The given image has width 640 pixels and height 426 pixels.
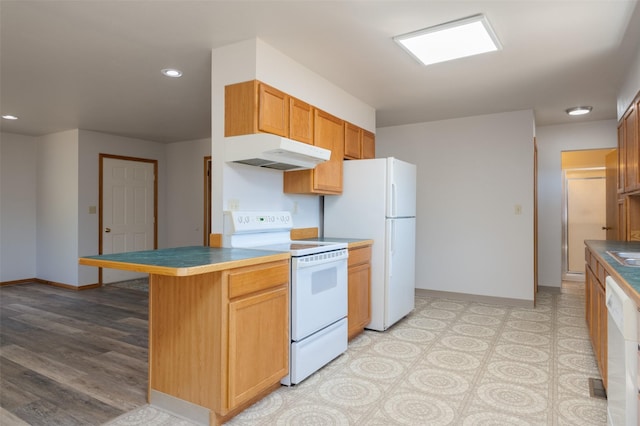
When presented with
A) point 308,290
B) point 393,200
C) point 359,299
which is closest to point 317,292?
point 308,290

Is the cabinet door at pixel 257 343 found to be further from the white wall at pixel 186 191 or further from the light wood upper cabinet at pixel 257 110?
the white wall at pixel 186 191

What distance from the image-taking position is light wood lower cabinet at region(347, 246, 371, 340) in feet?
10.8

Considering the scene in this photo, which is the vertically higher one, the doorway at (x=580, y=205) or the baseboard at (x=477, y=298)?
the doorway at (x=580, y=205)

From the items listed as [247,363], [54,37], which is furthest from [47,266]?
[247,363]

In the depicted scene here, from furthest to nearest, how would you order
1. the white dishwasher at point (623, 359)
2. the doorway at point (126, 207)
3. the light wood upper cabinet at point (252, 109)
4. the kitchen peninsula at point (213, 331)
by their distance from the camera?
the doorway at point (126, 207)
the light wood upper cabinet at point (252, 109)
the kitchen peninsula at point (213, 331)
the white dishwasher at point (623, 359)

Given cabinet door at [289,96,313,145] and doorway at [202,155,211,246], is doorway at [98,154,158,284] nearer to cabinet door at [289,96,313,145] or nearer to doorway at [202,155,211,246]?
doorway at [202,155,211,246]

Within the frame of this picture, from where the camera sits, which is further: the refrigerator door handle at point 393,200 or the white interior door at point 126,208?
the white interior door at point 126,208

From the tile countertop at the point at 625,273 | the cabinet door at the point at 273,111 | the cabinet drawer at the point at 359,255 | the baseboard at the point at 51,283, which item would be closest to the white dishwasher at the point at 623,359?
the tile countertop at the point at 625,273

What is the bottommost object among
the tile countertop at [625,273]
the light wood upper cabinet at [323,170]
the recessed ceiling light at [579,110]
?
the tile countertop at [625,273]

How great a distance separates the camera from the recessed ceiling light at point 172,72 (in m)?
3.32

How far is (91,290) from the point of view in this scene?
5590mm

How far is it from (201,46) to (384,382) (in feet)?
8.82

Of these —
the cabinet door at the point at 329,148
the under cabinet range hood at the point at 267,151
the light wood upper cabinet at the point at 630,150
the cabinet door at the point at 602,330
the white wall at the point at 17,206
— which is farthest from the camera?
the white wall at the point at 17,206

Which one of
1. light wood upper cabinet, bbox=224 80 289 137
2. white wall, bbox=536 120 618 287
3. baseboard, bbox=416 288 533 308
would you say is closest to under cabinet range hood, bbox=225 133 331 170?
light wood upper cabinet, bbox=224 80 289 137
